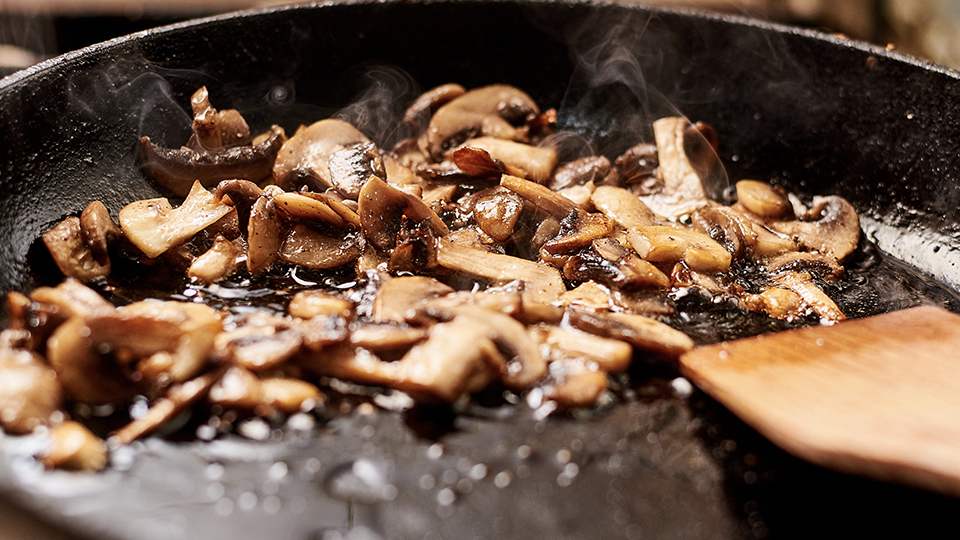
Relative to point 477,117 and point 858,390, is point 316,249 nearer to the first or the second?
point 477,117

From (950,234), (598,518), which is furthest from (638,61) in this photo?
(598,518)

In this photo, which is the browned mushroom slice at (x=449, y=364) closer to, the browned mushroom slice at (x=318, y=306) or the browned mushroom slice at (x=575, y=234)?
the browned mushroom slice at (x=318, y=306)

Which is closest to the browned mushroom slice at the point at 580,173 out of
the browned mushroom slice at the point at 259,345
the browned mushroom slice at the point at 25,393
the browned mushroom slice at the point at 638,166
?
the browned mushroom slice at the point at 638,166

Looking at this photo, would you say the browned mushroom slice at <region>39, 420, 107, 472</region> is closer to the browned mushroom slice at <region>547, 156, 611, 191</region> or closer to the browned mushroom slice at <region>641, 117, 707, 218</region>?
the browned mushroom slice at <region>547, 156, 611, 191</region>

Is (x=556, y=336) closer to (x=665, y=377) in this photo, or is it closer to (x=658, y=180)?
(x=665, y=377)

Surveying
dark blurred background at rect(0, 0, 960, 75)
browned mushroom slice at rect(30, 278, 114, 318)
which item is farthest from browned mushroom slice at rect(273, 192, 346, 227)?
dark blurred background at rect(0, 0, 960, 75)

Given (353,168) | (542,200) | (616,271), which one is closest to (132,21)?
(353,168)
